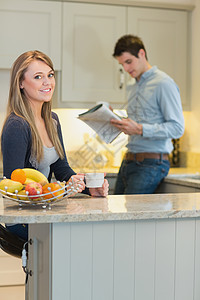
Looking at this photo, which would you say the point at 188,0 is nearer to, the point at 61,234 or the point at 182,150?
the point at 182,150

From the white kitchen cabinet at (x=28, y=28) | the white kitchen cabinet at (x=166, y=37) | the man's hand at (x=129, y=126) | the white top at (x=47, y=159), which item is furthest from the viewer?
the white kitchen cabinet at (x=166, y=37)

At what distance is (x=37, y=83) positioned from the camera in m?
2.15

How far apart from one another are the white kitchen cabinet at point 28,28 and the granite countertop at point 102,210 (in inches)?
84.4

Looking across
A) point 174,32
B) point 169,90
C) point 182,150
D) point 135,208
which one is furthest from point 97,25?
point 135,208

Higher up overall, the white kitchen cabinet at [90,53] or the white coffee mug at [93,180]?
the white kitchen cabinet at [90,53]

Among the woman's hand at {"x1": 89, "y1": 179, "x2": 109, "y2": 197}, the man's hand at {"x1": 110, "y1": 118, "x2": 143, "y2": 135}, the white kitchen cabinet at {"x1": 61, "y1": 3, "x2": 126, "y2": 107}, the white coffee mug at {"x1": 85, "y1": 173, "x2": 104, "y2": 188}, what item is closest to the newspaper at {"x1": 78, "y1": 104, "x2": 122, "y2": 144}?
the man's hand at {"x1": 110, "y1": 118, "x2": 143, "y2": 135}

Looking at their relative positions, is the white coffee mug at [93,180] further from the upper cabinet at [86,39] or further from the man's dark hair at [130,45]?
the upper cabinet at [86,39]

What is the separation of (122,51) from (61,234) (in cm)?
211

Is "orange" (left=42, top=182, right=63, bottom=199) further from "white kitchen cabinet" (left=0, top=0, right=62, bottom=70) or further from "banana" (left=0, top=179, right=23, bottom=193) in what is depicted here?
"white kitchen cabinet" (left=0, top=0, right=62, bottom=70)

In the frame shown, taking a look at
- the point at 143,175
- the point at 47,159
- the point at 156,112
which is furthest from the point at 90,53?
the point at 47,159

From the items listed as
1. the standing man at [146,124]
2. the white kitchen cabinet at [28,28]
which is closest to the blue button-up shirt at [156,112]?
the standing man at [146,124]

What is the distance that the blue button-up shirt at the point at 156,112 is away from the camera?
10.9ft

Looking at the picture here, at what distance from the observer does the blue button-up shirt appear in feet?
10.9

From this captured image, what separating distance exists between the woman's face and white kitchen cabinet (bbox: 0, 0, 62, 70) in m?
1.70
